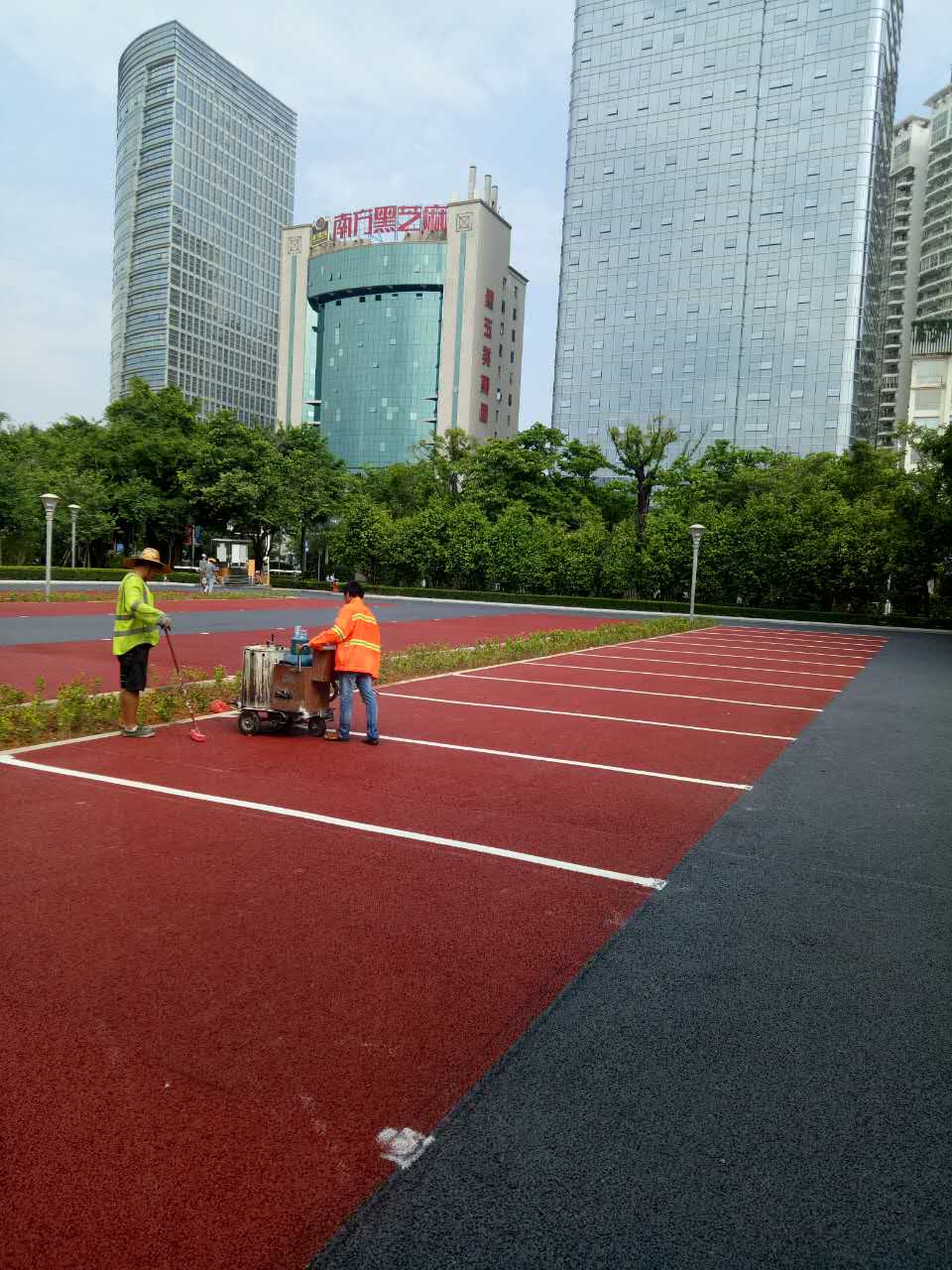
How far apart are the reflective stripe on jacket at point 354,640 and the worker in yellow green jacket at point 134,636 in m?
1.39

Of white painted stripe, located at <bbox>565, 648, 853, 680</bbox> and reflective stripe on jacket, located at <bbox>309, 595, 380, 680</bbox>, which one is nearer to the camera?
reflective stripe on jacket, located at <bbox>309, 595, 380, 680</bbox>

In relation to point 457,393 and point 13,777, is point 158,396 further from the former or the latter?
point 13,777

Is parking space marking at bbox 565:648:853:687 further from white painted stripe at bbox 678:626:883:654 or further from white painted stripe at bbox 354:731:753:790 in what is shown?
white painted stripe at bbox 354:731:753:790

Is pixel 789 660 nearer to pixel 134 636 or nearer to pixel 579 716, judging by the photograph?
pixel 579 716

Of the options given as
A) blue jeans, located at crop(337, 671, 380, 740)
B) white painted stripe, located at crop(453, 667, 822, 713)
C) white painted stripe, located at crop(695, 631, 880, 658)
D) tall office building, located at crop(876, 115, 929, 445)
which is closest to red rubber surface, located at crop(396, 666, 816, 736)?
white painted stripe, located at crop(453, 667, 822, 713)

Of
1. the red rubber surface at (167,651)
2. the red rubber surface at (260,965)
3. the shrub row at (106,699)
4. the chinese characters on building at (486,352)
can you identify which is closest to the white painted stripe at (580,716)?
the shrub row at (106,699)

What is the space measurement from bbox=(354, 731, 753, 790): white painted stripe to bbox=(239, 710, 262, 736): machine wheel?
0.91 m

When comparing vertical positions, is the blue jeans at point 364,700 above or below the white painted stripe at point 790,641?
above

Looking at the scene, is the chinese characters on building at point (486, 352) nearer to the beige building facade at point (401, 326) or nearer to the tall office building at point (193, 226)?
the beige building facade at point (401, 326)

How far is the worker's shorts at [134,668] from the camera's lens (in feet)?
25.5

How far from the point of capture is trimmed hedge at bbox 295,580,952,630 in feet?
120

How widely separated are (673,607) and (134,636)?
35119 mm

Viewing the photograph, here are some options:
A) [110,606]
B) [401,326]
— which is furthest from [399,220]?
Answer: [110,606]

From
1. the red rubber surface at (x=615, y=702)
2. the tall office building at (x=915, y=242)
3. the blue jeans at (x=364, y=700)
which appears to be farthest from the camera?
the tall office building at (x=915, y=242)
